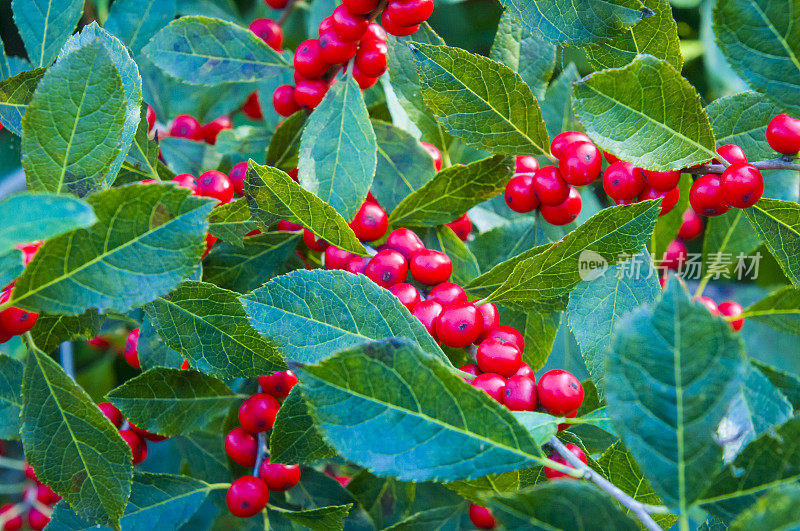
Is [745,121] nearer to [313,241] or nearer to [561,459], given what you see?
[561,459]

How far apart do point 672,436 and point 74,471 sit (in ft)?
2.79

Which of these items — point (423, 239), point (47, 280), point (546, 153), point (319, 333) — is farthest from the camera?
point (423, 239)

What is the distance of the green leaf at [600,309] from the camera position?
104 centimetres

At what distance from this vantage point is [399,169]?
1.36 metres

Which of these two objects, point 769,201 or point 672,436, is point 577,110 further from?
point 672,436

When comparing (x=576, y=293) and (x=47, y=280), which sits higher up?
(x=47, y=280)

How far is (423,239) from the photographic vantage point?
1329 mm

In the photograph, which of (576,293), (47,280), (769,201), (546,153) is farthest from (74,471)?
(769,201)

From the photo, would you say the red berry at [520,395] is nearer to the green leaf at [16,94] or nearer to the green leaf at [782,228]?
the green leaf at [782,228]

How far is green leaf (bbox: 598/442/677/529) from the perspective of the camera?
961 millimetres

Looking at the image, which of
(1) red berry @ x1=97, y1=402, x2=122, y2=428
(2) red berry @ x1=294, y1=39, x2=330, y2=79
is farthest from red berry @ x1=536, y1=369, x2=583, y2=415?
(1) red berry @ x1=97, y1=402, x2=122, y2=428

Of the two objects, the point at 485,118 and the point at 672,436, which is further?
the point at 485,118

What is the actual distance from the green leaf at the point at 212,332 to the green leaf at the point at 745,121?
2.85ft

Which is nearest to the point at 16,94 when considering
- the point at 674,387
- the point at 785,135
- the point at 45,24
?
the point at 45,24
